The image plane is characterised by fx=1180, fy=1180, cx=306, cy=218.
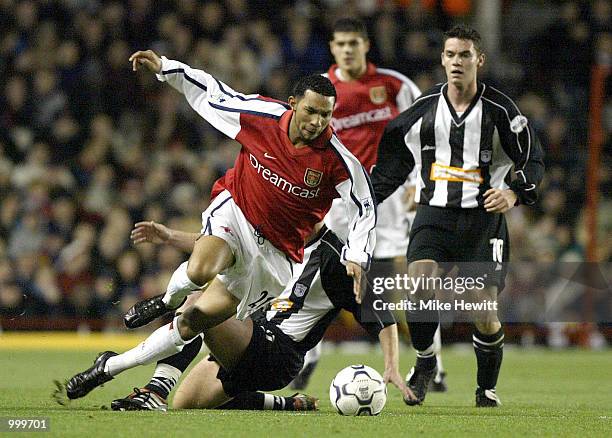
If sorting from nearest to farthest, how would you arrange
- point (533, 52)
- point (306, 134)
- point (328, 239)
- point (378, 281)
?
point (306, 134) < point (328, 239) < point (378, 281) < point (533, 52)

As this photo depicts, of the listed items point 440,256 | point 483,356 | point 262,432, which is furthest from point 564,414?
point 262,432

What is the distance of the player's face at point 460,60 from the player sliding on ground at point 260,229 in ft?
3.81

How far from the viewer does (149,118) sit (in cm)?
1423

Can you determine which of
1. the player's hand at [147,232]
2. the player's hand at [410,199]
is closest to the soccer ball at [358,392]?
the player's hand at [147,232]

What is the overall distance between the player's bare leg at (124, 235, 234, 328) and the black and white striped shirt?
67.0 inches

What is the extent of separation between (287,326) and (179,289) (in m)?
0.81

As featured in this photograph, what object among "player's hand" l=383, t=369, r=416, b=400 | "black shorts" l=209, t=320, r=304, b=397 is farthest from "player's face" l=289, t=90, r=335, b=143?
"player's hand" l=383, t=369, r=416, b=400

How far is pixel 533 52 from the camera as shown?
15812 millimetres

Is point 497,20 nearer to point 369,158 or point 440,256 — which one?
point 369,158

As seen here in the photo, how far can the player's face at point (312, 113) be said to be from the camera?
20.9ft

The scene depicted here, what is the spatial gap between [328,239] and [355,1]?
8.88 metres

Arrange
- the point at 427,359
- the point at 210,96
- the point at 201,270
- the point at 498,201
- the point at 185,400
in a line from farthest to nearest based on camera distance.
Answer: the point at 427,359 < the point at 498,201 < the point at 210,96 < the point at 185,400 < the point at 201,270

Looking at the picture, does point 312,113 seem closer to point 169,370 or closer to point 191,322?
point 191,322

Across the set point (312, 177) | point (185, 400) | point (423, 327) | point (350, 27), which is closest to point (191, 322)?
point (185, 400)
